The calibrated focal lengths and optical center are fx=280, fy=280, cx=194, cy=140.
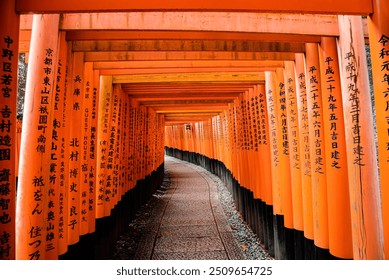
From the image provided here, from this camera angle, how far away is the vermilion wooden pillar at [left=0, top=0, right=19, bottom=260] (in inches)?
85.2

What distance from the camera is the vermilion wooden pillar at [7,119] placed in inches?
85.2

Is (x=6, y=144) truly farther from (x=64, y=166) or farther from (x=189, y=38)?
(x=189, y=38)

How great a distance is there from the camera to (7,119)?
221 centimetres

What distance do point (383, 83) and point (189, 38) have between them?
216cm

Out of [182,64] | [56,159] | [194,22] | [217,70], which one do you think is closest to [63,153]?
[56,159]

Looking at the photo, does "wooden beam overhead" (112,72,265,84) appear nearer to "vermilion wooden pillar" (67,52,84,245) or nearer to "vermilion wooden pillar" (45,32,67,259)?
"vermilion wooden pillar" (67,52,84,245)

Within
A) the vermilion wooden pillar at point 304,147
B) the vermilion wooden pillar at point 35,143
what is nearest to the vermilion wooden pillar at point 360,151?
the vermilion wooden pillar at point 304,147

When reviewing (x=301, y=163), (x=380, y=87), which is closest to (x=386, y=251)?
(x=380, y=87)

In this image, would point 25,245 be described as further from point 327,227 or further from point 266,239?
point 266,239

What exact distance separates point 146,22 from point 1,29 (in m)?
1.45

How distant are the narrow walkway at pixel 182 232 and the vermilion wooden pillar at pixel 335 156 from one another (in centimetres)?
306

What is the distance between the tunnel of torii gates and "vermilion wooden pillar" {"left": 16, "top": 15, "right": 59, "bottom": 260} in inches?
0.4

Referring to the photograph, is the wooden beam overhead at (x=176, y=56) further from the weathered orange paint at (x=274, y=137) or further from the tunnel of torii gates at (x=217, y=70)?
the weathered orange paint at (x=274, y=137)

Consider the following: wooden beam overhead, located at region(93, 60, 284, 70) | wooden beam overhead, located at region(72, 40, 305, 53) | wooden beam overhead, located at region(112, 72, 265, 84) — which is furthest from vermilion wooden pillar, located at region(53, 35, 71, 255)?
wooden beam overhead, located at region(112, 72, 265, 84)
